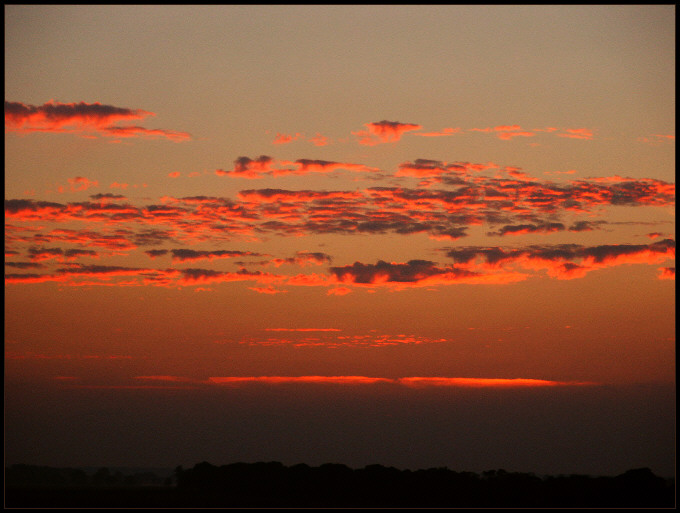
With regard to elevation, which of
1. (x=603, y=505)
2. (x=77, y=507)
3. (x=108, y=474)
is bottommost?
(x=77, y=507)

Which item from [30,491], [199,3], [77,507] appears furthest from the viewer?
[30,491]

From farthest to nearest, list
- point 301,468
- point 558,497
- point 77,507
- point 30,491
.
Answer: point 301,468 < point 558,497 < point 30,491 < point 77,507

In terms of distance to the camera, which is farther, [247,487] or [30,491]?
[247,487]

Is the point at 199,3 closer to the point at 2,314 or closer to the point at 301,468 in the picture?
the point at 2,314

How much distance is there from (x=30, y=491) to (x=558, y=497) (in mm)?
52856

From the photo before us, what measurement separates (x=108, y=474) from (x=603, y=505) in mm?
52018

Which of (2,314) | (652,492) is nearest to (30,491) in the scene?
(2,314)

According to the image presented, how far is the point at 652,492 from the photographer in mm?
97938

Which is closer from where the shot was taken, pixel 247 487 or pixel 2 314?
pixel 2 314

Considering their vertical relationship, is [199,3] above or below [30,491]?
above

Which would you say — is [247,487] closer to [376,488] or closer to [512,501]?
[376,488]

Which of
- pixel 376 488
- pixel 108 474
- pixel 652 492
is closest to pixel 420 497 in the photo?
pixel 376 488

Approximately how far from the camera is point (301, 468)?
10544 cm

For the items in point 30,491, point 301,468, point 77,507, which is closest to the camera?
point 77,507
